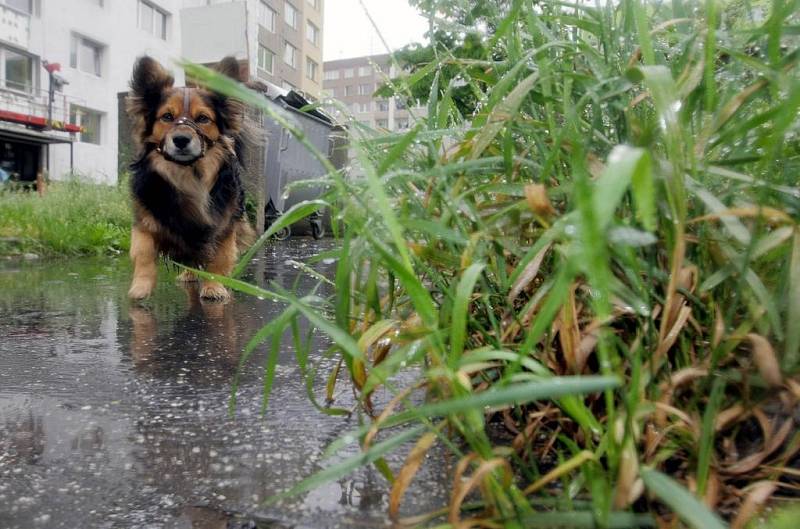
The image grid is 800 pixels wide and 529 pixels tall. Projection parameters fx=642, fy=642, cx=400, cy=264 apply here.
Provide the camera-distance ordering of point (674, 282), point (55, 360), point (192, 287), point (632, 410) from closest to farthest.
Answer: point (632, 410), point (674, 282), point (55, 360), point (192, 287)

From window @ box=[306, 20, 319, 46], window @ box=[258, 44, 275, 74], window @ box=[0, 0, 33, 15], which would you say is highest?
window @ box=[306, 20, 319, 46]

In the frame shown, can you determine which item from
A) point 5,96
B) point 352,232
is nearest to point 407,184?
point 352,232

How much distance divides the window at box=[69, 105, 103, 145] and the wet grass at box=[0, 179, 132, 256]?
64.6ft

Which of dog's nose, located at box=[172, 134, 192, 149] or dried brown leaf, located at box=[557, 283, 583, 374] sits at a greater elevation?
dog's nose, located at box=[172, 134, 192, 149]

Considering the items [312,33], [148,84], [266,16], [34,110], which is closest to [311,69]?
[312,33]

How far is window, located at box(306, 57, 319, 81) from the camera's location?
171ft

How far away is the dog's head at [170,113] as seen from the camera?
3.61 m

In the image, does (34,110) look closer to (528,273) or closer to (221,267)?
(221,267)

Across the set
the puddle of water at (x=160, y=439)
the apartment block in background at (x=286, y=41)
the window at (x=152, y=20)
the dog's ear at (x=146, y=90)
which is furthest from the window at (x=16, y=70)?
the puddle of water at (x=160, y=439)

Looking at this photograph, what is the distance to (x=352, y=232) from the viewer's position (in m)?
0.97

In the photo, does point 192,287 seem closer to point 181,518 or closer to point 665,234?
point 181,518

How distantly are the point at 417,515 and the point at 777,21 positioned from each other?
849 mm

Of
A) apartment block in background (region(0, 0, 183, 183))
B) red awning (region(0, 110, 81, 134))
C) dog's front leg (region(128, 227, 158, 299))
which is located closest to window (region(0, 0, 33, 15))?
apartment block in background (region(0, 0, 183, 183))

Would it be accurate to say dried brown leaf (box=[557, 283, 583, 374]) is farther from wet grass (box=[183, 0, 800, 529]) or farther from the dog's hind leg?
the dog's hind leg
